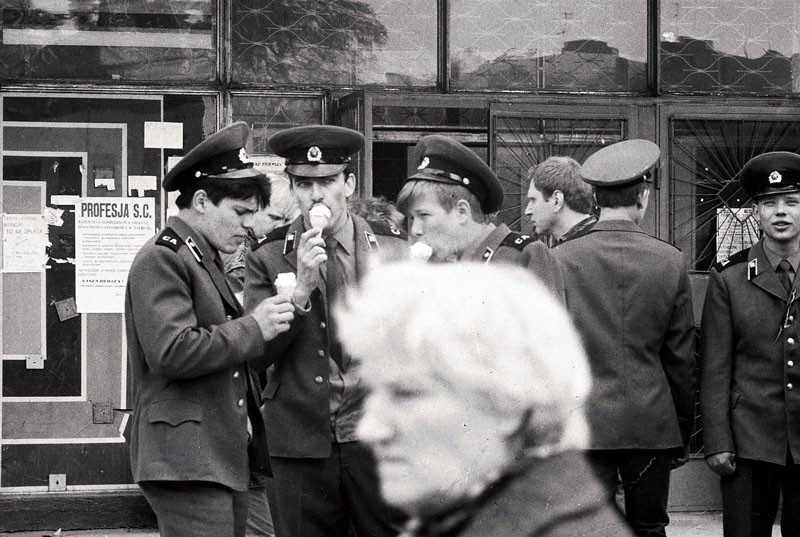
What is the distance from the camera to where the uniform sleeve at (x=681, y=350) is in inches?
166

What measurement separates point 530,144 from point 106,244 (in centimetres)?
226

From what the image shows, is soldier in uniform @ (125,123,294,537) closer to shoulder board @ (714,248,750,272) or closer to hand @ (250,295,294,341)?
hand @ (250,295,294,341)

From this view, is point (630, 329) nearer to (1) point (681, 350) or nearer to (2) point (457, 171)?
(1) point (681, 350)

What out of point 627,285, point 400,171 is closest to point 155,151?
point 400,171

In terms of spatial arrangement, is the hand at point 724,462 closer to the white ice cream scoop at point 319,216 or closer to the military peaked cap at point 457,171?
the military peaked cap at point 457,171

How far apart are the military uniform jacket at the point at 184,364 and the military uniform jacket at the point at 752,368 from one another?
1.87 meters

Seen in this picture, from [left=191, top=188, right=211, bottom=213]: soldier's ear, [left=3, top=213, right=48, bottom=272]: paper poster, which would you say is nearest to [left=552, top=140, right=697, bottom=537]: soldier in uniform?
[left=191, top=188, right=211, bottom=213]: soldier's ear

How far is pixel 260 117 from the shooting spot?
21.9 feet

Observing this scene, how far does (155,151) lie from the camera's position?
21.5 feet

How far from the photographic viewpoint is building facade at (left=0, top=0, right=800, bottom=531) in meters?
6.48

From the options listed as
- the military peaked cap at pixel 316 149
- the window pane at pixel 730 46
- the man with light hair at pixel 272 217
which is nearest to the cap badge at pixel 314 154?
the military peaked cap at pixel 316 149

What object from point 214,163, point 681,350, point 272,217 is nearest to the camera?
point 214,163

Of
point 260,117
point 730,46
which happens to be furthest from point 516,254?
point 730,46

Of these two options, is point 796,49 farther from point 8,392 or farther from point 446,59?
point 8,392
